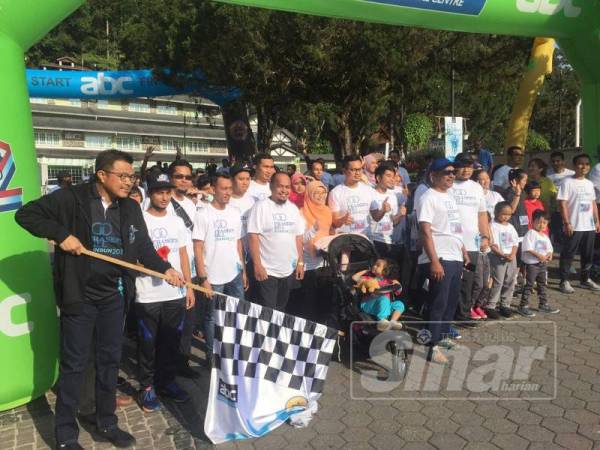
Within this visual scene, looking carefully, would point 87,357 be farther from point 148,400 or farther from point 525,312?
point 525,312

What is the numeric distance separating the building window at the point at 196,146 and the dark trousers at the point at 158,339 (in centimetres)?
4716

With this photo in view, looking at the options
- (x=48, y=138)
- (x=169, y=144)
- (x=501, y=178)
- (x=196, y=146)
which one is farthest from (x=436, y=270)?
(x=196, y=146)

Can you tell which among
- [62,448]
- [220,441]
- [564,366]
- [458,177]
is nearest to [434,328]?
[564,366]

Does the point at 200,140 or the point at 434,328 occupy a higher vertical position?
the point at 200,140

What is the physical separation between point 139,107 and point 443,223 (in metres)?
47.3

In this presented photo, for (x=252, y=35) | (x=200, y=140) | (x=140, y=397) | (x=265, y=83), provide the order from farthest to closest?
1. (x=200, y=140)
2. (x=265, y=83)
3. (x=252, y=35)
4. (x=140, y=397)

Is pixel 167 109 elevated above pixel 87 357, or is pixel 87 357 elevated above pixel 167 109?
pixel 167 109

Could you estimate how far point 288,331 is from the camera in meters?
3.43

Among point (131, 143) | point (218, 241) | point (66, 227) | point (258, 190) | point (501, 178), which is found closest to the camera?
point (66, 227)

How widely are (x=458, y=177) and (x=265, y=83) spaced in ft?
29.0

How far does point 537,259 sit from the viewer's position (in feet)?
20.1

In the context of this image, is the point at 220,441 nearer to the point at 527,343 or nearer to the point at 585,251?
the point at 527,343

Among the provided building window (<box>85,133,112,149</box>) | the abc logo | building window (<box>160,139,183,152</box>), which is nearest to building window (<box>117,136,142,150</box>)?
building window (<box>85,133,112,149</box>)

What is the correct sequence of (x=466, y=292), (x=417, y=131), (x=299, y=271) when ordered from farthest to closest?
(x=417, y=131), (x=466, y=292), (x=299, y=271)
